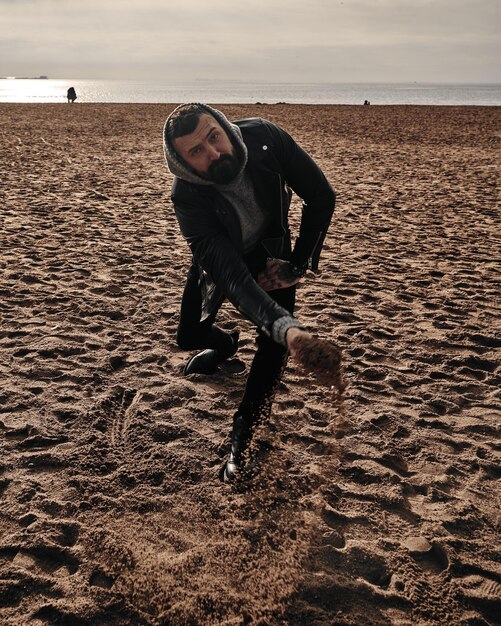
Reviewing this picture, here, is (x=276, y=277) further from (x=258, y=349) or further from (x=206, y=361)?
(x=206, y=361)

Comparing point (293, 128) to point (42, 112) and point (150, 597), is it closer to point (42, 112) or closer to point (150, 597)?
point (42, 112)

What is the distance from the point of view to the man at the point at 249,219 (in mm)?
2301

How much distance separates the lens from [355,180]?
1120 centimetres

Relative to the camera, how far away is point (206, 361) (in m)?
3.88

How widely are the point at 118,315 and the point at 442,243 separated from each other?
14.1ft

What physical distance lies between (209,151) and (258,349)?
99cm

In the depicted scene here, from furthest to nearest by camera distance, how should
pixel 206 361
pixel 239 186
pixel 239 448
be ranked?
pixel 206 361
pixel 239 448
pixel 239 186

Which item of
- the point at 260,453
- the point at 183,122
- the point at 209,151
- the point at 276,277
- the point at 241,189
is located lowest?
the point at 260,453

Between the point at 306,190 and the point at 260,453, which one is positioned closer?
the point at 306,190

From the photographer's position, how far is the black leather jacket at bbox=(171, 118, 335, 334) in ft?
7.53

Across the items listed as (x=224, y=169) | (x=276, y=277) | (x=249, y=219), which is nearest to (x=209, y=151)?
(x=224, y=169)

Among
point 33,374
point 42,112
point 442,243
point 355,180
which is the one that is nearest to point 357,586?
point 33,374

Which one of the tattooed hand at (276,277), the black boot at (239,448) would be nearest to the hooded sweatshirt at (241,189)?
the tattooed hand at (276,277)

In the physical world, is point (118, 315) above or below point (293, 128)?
below
